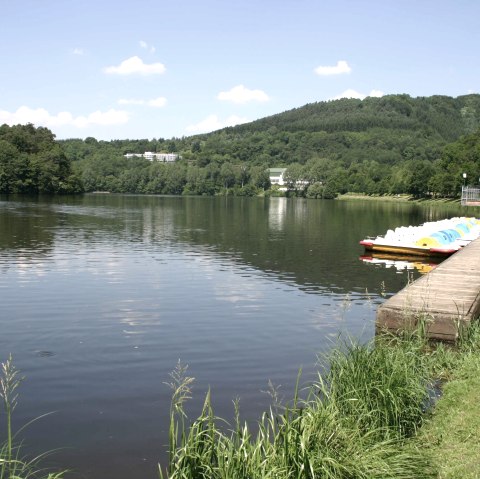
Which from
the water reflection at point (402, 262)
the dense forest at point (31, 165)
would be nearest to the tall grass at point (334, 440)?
the water reflection at point (402, 262)

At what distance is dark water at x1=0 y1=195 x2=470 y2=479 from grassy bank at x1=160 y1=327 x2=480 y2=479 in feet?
4.31

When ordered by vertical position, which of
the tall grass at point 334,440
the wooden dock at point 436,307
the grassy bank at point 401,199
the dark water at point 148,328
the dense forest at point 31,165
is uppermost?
the dense forest at point 31,165

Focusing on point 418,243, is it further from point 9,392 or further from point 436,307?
point 9,392

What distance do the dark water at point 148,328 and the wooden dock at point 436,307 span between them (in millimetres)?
1305

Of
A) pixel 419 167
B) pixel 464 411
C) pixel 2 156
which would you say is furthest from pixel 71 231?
pixel 419 167

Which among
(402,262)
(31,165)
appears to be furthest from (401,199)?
(402,262)

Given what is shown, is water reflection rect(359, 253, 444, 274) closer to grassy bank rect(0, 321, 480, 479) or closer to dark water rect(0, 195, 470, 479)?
dark water rect(0, 195, 470, 479)

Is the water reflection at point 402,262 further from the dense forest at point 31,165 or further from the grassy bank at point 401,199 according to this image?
the dense forest at point 31,165

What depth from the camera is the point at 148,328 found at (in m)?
17.2

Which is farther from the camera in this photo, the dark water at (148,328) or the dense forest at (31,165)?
the dense forest at (31,165)

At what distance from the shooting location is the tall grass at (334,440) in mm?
6562

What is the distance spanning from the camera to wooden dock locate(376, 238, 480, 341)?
1280 cm

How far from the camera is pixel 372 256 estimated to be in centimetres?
3659

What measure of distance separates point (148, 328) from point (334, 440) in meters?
10.8
